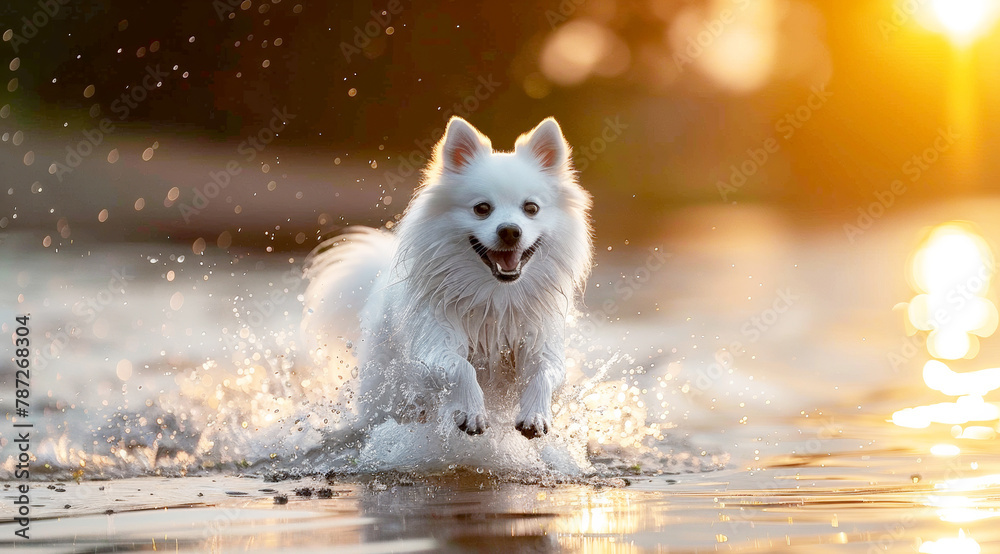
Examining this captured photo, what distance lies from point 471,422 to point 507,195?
112 cm

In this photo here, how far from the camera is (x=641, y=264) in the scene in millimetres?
11398

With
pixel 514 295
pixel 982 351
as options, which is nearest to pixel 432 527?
pixel 514 295

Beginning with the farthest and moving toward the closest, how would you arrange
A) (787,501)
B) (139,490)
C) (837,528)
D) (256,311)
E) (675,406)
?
(256,311) → (675,406) → (139,490) → (787,501) → (837,528)

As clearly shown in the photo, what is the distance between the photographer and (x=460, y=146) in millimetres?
5027

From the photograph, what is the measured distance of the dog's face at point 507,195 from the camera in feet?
15.4

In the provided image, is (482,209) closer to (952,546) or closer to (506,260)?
(506,260)

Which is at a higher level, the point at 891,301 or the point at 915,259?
the point at 915,259

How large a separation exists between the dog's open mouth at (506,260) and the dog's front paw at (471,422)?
68 centimetres

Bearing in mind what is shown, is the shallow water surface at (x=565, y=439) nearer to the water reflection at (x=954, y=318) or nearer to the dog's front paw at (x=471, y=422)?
the water reflection at (x=954, y=318)

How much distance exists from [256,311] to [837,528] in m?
6.78

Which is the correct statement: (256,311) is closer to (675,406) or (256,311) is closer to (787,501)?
(675,406)

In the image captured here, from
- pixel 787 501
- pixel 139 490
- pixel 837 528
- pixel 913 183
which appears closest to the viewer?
pixel 837 528

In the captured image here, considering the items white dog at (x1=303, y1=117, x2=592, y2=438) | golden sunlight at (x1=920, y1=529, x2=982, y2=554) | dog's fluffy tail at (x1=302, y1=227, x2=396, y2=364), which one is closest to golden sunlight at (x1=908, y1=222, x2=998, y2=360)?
white dog at (x1=303, y1=117, x2=592, y2=438)

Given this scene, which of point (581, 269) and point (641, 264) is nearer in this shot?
point (581, 269)
